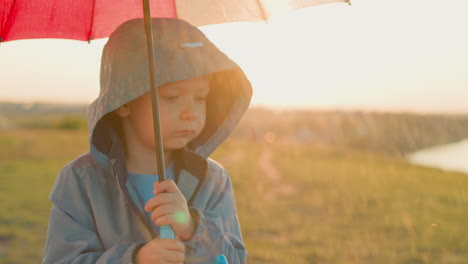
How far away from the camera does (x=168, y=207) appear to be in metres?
1.73

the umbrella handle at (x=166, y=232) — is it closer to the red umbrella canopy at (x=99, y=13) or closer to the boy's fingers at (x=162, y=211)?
the boy's fingers at (x=162, y=211)

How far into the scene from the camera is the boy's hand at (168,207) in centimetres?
173

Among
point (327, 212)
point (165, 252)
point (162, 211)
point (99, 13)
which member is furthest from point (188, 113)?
point (327, 212)

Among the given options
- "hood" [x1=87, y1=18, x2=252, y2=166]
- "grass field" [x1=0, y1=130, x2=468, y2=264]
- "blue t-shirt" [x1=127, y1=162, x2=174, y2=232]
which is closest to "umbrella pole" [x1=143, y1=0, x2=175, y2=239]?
"hood" [x1=87, y1=18, x2=252, y2=166]

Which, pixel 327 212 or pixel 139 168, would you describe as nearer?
pixel 139 168

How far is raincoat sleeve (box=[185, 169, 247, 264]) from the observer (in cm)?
190

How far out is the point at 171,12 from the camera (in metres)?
2.45

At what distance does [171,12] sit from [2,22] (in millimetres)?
761

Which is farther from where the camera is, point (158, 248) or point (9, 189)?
point (9, 189)

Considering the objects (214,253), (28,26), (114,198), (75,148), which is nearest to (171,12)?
(28,26)

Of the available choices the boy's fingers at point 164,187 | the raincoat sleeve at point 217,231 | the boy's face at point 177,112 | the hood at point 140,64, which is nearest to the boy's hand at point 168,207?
the boy's fingers at point 164,187

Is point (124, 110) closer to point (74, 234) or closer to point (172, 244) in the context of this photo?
point (74, 234)

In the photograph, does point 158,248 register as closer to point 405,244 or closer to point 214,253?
point 214,253

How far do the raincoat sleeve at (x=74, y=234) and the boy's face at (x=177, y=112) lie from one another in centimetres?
34
